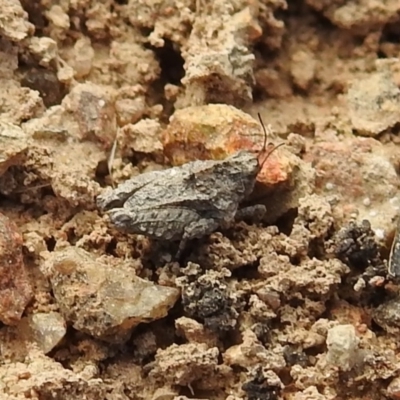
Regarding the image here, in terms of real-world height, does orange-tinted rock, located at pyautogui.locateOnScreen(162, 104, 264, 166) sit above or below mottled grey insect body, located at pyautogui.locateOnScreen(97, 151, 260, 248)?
above

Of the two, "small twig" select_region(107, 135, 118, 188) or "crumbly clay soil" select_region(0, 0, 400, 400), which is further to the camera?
"small twig" select_region(107, 135, 118, 188)

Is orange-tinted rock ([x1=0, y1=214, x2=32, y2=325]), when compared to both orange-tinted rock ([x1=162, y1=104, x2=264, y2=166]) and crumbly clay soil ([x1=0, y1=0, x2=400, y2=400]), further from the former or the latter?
orange-tinted rock ([x1=162, y1=104, x2=264, y2=166])

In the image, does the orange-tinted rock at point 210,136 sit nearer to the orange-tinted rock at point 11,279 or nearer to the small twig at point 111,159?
the small twig at point 111,159

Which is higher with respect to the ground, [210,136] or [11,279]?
[210,136]

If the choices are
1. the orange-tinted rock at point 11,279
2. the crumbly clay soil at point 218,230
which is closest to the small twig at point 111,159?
the crumbly clay soil at point 218,230

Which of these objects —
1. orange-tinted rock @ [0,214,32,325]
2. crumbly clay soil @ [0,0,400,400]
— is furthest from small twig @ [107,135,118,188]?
orange-tinted rock @ [0,214,32,325]

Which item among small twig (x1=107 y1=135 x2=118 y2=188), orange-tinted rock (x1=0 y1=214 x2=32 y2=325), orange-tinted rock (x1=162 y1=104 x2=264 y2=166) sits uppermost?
orange-tinted rock (x1=162 y1=104 x2=264 y2=166)

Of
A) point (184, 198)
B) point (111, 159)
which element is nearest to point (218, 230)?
point (184, 198)

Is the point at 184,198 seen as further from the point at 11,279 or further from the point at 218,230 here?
the point at 11,279
